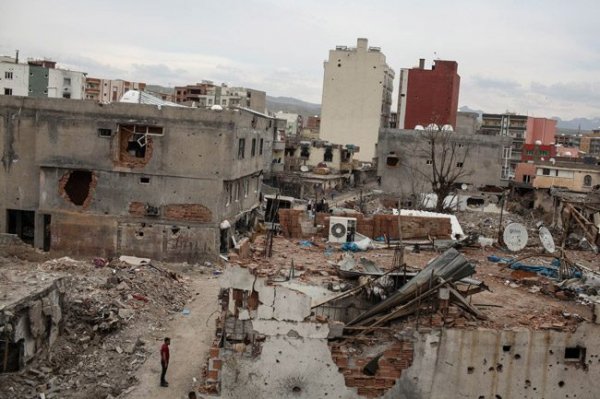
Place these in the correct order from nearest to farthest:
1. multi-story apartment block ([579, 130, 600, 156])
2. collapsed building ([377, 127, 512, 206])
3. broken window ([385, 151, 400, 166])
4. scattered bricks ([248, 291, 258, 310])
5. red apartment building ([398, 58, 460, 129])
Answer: scattered bricks ([248, 291, 258, 310]), collapsed building ([377, 127, 512, 206]), broken window ([385, 151, 400, 166]), red apartment building ([398, 58, 460, 129]), multi-story apartment block ([579, 130, 600, 156])

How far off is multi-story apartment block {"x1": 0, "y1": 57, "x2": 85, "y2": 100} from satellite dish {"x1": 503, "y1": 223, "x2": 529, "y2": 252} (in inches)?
2019

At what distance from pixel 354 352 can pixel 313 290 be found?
1.58 meters

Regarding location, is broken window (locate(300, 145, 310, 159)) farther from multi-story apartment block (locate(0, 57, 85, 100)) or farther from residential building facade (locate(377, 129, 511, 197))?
multi-story apartment block (locate(0, 57, 85, 100))

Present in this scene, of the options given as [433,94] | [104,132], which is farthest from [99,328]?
[433,94]

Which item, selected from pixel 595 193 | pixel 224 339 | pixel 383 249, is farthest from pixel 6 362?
pixel 595 193

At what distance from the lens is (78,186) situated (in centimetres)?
2531

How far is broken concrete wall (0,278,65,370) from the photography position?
13.0 meters

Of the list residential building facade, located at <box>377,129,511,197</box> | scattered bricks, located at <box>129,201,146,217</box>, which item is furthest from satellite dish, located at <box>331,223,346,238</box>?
residential building facade, located at <box>377,129,511,197</box>

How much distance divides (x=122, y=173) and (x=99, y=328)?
9.87m

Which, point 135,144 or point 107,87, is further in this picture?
point 107,87

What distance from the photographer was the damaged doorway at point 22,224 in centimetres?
2639

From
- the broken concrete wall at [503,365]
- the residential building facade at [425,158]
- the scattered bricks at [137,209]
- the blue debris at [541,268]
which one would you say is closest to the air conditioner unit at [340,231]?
the blue debris at [541,268]

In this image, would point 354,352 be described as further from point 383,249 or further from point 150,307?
point 150,307

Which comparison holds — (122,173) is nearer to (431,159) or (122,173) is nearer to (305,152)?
(431,159)
